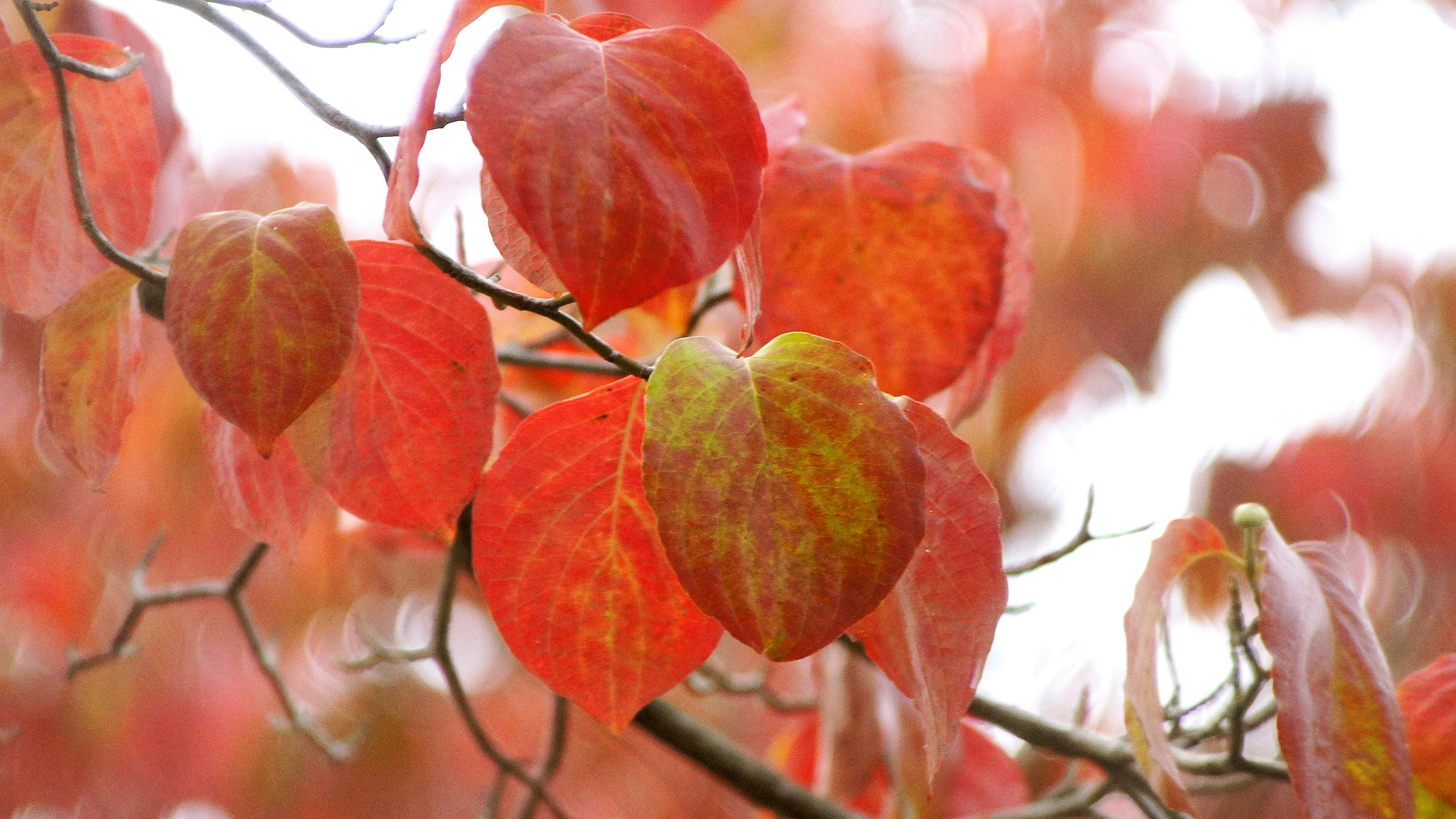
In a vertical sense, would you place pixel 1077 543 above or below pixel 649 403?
below

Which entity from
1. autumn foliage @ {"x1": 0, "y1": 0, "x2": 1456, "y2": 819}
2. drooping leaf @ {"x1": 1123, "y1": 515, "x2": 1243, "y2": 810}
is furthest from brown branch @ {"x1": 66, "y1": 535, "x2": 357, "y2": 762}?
drooping leaf @ {"x1": 1123, "y1": 515, "x2": 1243, "y2": 810}

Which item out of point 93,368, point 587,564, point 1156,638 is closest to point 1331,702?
point 1156,638

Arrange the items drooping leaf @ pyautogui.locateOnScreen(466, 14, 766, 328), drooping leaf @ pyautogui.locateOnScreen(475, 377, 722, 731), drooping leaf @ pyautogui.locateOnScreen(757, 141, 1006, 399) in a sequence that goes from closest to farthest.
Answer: drooping leaf @ pyautogui.locateOnScreen(466, 14, 766, 328)
drooping leaf @ pyautogui.locateOnScreen(475, 377, 722, 731)
drooping leaf @ pyautogui.locateOnScreen(757, 141, 1006, 399)

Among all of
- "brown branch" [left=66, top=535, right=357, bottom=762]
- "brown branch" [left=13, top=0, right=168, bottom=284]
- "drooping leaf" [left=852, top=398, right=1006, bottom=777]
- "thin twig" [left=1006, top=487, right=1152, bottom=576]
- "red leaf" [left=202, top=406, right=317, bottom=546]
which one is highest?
"brown branch" [left=13, top=0, right=168, bottom=284]

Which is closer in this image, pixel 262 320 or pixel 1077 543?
pixel 262 320

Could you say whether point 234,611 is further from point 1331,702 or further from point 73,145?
point 1331,702

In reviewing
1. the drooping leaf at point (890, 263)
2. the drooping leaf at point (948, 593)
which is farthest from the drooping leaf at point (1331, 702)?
the drooping leaf at point (890, 263)

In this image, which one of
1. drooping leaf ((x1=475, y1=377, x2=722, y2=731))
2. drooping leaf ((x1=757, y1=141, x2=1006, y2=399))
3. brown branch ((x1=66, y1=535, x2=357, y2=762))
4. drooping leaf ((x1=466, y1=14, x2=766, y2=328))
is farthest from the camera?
brown branch ((x1=66, y1=535, x2=357, y2=762))

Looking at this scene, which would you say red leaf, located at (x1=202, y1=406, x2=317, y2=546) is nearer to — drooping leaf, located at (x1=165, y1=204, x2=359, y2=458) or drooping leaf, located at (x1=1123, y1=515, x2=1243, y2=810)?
drooping leaf, located at (x1=165, y1=204, x2=359, y2=458)
